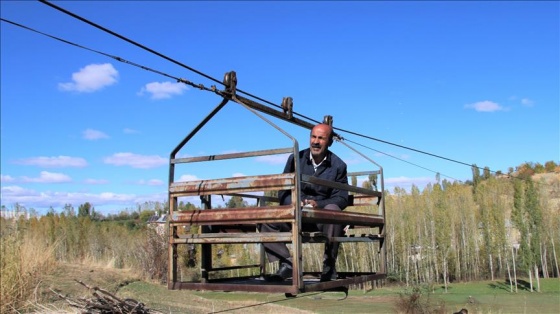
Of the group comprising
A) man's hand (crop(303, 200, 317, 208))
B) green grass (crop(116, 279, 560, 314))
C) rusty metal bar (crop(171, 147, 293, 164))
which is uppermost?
rusty metal bar (crop(171, 147, 293, 164))

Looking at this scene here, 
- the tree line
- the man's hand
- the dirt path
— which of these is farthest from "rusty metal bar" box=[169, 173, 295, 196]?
the tree line

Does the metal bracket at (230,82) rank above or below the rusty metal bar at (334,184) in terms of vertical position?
above

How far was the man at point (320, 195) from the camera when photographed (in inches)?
162

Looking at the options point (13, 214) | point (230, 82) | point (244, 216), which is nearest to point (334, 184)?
point (244, 216)

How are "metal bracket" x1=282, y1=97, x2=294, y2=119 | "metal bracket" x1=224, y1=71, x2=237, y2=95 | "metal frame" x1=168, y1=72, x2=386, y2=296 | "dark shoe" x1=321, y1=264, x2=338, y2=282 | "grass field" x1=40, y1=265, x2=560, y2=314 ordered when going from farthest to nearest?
1. "grass field" x1=40, y1=265, x2=560, y2=314
2. "metal bracket" x1=282, y1=97, x2=294, y2=119
3. "dark shoe" x1=321, y1=264, x2=338, y2=282
4. "metal bracket" x1=224, y1=71, x2=237, y2=95
5. "metal frame" x1=168, y1=72, x2=386, y2=296

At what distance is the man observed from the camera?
411 cm

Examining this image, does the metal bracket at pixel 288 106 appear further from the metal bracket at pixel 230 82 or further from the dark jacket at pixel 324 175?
the metal bracket at pixel 230 82

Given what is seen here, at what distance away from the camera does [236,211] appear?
3586mm

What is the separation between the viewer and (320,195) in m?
4.48

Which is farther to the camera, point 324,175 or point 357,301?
point 357,301

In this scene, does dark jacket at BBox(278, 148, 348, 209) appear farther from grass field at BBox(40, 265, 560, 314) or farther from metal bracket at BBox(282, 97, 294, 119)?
grass field at BBox(40, 265, 560, 314)

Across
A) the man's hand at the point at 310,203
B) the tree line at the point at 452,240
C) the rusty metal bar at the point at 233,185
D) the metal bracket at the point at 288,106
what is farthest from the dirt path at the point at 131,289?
the tree line at the point at 452,240

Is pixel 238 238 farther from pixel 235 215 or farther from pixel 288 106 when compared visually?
pixel 288 106

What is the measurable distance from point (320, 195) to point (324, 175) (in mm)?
175
